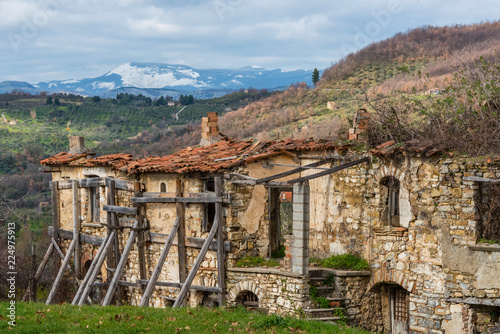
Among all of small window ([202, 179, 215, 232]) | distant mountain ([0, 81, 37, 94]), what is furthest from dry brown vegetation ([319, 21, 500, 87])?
distant mountain ([0, 81, 37, 94])

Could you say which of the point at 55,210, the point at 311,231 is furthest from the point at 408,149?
the point at 55,210

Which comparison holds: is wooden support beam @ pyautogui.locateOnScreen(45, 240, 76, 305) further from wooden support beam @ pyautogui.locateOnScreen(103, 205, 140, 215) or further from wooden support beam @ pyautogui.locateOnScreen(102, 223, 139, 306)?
wooden support beam @ pyautogui.locateOnScreen(102, 223, 139, 306)

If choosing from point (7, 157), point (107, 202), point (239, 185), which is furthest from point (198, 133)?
point (239, 185)

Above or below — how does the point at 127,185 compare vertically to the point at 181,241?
above

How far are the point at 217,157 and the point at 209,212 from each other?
1.49 metres

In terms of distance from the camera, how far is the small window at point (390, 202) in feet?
44.4

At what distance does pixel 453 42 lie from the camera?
159 feet

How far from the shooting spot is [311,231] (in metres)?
15.0

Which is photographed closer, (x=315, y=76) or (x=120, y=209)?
(x=120, y=209)

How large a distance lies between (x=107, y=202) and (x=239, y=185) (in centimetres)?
461

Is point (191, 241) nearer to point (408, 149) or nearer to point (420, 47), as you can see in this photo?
point (408, 149)

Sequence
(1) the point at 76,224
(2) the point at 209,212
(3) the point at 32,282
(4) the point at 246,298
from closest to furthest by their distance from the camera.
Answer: (4) the point at 246,298, (2) the point at 209,212, (3) the point at 32,282, (1) the point at 76,224

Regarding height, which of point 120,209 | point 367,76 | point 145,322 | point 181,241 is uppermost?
point 367,76

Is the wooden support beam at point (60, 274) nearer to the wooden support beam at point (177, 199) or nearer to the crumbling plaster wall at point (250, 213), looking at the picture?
the wooden support beam at point (177, 199)
